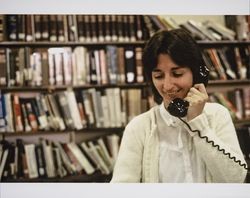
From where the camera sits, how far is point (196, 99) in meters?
1.60

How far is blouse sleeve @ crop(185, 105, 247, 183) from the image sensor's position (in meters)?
1.51

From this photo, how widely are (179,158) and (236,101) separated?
409 millimetres

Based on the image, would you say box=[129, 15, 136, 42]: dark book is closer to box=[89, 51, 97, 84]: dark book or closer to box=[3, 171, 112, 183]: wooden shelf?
box=[89, 51, 97, 84]: dark book

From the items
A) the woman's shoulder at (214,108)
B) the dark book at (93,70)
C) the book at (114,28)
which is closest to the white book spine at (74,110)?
the dark book at (93,70)

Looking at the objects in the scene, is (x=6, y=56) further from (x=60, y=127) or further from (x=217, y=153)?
(x=217, y=153)

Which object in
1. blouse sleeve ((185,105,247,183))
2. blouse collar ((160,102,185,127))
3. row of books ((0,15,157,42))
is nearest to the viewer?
blouse sleeve ((185,105,247,183))

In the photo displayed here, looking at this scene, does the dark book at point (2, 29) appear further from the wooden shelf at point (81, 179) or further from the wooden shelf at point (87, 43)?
the wooden shelf at point (81, 179)

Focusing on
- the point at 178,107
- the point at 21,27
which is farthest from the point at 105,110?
the point at 21,27

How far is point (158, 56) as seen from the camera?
5.24ft

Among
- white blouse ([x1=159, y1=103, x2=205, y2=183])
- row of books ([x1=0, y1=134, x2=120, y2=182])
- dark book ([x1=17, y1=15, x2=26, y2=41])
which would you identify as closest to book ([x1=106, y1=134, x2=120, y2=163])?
row of books ([x1=0, y1=134, x2=120, y2=182])

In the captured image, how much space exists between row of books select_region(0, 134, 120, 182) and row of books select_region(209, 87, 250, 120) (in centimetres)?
52

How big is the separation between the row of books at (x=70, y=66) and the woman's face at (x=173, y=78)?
0.14m

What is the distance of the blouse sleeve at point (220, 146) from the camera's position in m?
1.51

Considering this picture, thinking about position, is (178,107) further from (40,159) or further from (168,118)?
(40,159)
